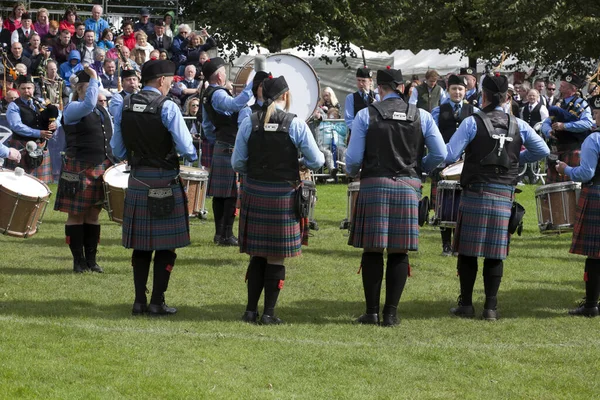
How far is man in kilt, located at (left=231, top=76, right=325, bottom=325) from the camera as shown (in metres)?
6.72

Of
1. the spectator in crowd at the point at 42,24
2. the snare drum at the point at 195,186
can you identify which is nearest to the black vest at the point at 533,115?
the spectator in crowd at the point at 42,24

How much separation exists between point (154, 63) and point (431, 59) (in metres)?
20.0

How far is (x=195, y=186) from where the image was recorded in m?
9.93

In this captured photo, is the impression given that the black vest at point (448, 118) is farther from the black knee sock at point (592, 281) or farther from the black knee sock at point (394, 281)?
the black knee sock at point (394, 281)

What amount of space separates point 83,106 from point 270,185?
216 centimetres

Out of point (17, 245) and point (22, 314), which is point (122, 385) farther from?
point (17, 245)

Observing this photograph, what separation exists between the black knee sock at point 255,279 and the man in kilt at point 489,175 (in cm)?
137

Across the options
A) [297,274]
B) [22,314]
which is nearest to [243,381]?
[22,314]

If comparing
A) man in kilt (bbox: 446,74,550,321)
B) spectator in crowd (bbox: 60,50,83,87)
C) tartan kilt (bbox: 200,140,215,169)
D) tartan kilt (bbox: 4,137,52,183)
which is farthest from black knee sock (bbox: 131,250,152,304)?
spectator in crowd (bbox: 60,50,83,87)

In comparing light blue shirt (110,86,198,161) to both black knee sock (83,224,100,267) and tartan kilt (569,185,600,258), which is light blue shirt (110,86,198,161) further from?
tartan kilt (569,185,600,258)

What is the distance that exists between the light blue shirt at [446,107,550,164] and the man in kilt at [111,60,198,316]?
1.73 m

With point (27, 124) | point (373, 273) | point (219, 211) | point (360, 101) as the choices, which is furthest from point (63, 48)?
point (373, 273)

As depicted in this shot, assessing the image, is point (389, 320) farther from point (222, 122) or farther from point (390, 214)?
point (222, 122)

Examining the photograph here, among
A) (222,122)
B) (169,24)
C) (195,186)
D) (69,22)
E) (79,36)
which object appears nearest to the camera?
(195,186)
